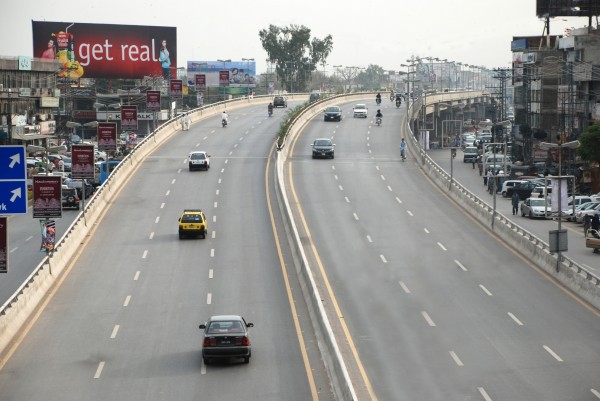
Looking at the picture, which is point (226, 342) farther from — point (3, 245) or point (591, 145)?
point (591, 145)

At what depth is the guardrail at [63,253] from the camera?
37219 millimetres

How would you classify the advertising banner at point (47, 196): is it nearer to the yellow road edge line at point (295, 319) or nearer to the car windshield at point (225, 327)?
the yellow road edge line at point (295, 319)

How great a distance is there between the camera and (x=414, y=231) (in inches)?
2247

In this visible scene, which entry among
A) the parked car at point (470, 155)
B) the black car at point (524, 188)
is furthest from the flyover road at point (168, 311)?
the parked car at point (470, 155)

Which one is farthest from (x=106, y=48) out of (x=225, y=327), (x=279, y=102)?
(x=225, y=327)

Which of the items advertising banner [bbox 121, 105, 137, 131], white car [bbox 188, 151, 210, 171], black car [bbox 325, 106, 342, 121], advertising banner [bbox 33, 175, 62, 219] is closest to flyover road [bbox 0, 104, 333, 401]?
Answer: advertising banner [bbox 33, 175, 62, 219]

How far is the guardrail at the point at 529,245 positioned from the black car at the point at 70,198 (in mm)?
23720

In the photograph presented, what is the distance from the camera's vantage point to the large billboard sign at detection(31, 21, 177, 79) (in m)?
134

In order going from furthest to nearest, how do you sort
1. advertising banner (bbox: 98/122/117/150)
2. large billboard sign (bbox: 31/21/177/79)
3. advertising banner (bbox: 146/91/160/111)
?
large billboard sign (bbox: 31/21/177/79), advertising banner (bbox: 146/91/160/111), advertising banner (bbox: 98/122/117/150)

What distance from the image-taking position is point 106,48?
13675cm

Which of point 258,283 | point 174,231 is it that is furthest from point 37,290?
point 174,231

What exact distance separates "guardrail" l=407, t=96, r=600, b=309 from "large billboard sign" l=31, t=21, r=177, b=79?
231ft

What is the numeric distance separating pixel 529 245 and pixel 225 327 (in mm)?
21740

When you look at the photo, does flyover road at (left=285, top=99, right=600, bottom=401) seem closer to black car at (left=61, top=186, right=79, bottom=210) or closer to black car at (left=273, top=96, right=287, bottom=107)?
black car at (left=61, top=186, right=79, bottom=210)
